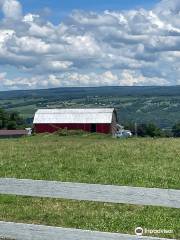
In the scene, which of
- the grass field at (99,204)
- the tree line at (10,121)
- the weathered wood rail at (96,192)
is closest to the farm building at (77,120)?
the tree line at (10,121)

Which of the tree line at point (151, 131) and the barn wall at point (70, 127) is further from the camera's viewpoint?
the tree line at point (151, 131)

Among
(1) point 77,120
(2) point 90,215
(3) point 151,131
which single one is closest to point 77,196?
(2) point 90,215

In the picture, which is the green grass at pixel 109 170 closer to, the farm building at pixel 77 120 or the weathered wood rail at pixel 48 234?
the weathered wood rail at pixel 48 234

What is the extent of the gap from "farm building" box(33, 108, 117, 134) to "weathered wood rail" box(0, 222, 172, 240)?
68.9m

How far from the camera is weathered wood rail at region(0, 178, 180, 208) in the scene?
641 cm

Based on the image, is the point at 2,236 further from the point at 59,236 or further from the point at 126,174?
the point at 126,174

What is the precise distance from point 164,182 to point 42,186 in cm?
575

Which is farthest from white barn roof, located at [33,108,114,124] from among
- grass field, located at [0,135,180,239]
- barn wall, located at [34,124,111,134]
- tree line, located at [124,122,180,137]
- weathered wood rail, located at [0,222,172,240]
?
weathered wood rail, located at [0,222,172,240]

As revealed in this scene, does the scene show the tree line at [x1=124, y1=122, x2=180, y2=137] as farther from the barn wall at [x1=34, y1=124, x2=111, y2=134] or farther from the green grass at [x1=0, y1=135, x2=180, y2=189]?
the green grass at [x1=0, y1=135, x2=180, y2=189]

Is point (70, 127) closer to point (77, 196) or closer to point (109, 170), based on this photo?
point (109, 170)

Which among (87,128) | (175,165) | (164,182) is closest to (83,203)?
(164,182)

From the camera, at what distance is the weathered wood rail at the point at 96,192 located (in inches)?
253

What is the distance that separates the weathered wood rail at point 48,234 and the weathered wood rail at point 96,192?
18.2 inches

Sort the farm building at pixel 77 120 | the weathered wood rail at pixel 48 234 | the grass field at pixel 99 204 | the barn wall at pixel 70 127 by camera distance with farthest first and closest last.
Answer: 1. the farm building at pixel 77 120
2. the barn wall at pixel 70 127
3. the grass field at pixel 99 204
4. the weathered wood rail at pixel 48 234
